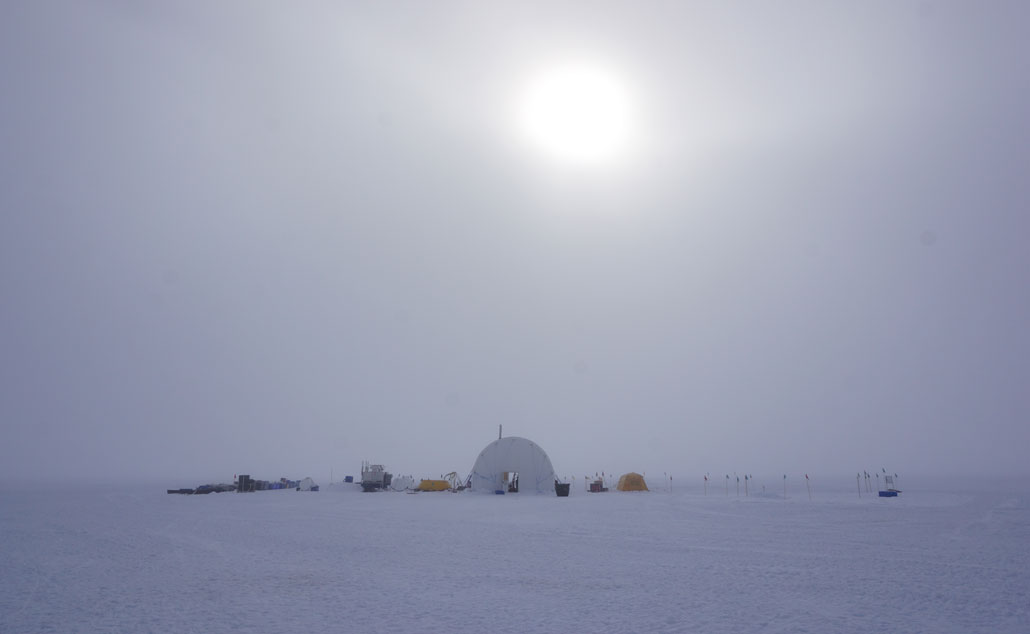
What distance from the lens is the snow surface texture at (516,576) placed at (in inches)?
429

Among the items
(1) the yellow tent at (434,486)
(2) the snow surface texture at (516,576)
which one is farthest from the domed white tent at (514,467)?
(2) the snow surface texture at (516,576)

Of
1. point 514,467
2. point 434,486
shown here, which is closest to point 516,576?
point 514,467

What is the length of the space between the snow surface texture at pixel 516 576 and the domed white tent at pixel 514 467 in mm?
27273

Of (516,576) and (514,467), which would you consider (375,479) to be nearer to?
(514,467)

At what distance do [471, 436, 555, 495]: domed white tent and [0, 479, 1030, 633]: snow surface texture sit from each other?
27.3 metres

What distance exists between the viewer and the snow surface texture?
1089cm

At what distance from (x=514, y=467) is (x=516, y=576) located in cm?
4022

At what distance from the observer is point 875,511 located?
109 feet

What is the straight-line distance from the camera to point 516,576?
14906mm

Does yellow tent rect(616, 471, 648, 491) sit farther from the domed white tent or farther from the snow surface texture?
the snow surface texture

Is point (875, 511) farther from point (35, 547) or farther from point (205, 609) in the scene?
point (35, 547)

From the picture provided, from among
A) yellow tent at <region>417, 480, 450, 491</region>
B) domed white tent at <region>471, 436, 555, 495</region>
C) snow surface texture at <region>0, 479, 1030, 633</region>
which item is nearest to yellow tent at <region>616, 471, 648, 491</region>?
domed white tent at <region>471, 436, 555, 495</region>

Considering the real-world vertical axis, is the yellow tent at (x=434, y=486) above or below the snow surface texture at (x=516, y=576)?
below

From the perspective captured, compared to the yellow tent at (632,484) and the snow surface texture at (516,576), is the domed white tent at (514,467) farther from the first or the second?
the snow surface texture at (516,576)
